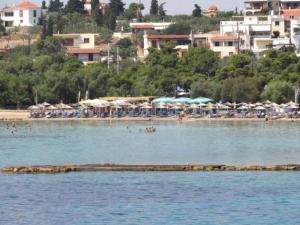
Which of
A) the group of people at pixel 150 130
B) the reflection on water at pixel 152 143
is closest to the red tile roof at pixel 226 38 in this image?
the reflection on water at pixel 152 143

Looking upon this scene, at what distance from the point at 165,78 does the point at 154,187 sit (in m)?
54.4

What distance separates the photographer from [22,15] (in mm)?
155500

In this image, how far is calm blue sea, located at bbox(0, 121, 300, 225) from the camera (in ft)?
138

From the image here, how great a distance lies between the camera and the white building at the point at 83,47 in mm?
126062

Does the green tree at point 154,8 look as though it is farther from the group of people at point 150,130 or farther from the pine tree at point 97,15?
the group of people at point 150,130

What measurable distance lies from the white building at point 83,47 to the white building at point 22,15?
57.8ft

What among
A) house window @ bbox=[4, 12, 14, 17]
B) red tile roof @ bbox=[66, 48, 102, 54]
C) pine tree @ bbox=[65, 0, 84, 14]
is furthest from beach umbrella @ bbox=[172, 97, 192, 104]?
pine tree @ bbox=[65, 0, 84, 14]

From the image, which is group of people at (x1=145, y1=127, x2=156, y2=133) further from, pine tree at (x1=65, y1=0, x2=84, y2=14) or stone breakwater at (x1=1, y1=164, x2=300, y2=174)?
pine tree at (x1=65, y1=0, x2=84, y2=14)

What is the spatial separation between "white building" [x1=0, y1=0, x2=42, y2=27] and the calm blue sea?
80.8 meters

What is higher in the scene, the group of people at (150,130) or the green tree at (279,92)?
the green tree at (279,92)

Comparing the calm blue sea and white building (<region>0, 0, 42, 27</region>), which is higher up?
white building (<region>0, 0, 42, 27</region>)

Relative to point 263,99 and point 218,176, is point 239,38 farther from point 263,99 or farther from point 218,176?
point 218,176

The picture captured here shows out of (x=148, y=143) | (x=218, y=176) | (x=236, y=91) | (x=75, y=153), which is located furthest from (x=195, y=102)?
(x=218, y=176)

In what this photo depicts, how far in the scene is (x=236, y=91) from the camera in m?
95.1
